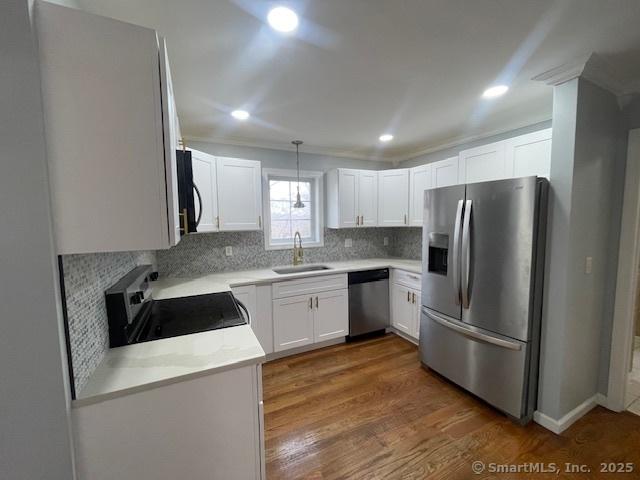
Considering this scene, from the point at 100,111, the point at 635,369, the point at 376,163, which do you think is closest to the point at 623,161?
the point at 635,369

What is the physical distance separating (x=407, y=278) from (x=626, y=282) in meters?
1.68

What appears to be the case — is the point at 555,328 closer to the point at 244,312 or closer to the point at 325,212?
the point at 244,312

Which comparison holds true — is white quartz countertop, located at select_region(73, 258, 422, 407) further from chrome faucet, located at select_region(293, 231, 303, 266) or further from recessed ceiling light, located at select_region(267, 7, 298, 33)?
chrome faucet, located at select_region(293, 231, 303, 266)

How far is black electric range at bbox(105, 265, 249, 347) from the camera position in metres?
1.20

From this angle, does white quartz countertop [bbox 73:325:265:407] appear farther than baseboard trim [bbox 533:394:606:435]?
No

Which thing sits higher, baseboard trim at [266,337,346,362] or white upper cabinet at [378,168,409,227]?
white upper cabinet at [378,168,409,227]

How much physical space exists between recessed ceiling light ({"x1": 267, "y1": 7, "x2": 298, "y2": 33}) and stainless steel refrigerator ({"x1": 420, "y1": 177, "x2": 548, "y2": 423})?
5.34ft

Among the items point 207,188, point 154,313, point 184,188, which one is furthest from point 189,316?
point 207,188

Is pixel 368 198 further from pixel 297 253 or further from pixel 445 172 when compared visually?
pixel 297 253

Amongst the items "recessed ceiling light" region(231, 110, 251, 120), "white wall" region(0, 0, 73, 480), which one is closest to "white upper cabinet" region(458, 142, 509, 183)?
"recessed ceiling light" region(231, 110, 251, 120)

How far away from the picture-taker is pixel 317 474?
1.51 metres

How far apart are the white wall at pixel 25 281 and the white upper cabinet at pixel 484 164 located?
2.77m

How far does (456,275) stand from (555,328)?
2.21 ft

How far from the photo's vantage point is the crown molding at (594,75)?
5.09ft
